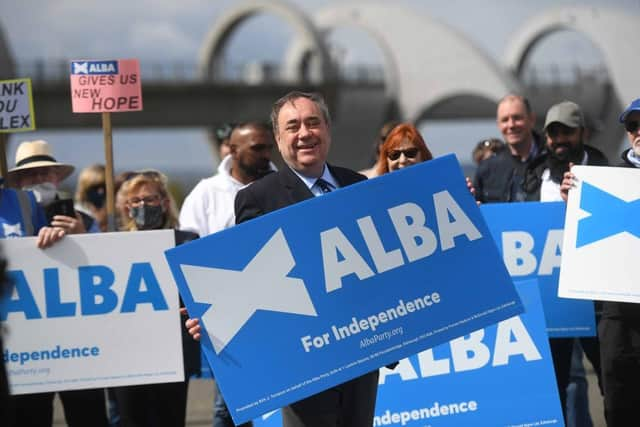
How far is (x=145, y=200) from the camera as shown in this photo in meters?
6.55

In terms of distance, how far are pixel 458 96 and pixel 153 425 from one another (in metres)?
57.9

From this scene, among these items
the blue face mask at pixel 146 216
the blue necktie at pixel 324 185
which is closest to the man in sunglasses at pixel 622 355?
the blue necktie at pixel 324 185

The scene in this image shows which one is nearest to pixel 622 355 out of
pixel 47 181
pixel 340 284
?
pixel 340 284

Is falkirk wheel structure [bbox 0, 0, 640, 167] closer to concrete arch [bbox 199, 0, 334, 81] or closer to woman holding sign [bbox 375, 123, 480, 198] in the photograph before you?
concrete arch [bbox 199, 0, 334, 81]

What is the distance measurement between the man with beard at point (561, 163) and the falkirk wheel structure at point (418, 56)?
166 ft

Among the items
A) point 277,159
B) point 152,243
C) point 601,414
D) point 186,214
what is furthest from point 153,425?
point 277,159

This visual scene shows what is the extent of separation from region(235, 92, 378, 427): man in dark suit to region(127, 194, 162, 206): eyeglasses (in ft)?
6.40

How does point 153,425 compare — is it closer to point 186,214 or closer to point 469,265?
point 186,214

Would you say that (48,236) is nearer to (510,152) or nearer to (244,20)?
(510,152)

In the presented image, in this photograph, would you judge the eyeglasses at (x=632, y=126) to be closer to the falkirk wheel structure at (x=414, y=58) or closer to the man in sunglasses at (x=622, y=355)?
the man in sunglasses at (x=622, y=355)

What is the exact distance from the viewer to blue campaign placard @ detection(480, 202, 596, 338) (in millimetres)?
7039

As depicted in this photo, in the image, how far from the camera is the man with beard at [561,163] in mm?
6781

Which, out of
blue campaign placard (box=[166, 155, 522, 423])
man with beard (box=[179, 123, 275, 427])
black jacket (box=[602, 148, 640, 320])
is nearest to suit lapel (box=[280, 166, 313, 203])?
blue campaign placard (box=[166, 155, 522, 423])

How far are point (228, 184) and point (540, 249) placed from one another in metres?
1.98
